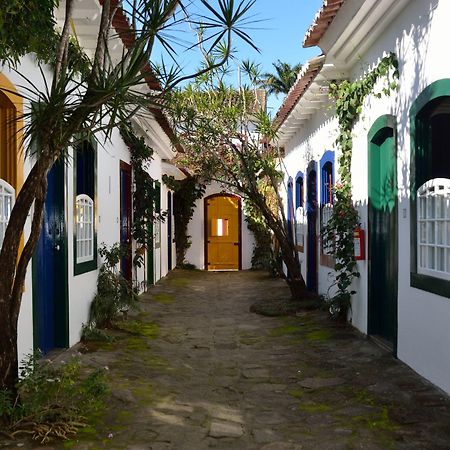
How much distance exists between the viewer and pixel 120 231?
1006 centimetres

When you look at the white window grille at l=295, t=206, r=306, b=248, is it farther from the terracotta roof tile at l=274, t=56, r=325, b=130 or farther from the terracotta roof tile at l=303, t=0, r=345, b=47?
the terracotta roof tile at l=303, t=0, r=345, b=47

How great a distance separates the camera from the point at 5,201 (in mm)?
4945

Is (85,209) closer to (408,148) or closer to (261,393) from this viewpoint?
(261,393)

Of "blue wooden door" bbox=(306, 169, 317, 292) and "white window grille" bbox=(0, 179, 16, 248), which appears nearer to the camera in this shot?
"white window grille" bbox=(0, 179, 16, 248)

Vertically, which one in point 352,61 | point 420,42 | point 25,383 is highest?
point 352,61

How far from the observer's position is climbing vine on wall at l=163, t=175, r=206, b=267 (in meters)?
19.1

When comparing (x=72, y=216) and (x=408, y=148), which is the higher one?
(x=408, y=148)

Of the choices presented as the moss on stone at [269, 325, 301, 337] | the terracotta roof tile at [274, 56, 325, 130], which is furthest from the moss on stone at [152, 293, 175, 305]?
the terracotta roof tile at [274, 56, 325, 130]

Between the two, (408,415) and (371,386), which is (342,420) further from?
(371,386)

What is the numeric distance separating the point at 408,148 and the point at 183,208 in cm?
1373

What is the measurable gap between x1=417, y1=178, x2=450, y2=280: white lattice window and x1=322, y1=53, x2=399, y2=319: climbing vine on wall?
2150 mm

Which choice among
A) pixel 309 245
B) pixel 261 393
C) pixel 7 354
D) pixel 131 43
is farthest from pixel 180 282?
pixel 7 354

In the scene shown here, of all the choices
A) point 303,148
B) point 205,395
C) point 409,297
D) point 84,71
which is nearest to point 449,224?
point 409,297

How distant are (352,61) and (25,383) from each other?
5.80 meters
